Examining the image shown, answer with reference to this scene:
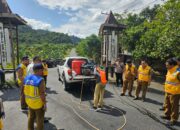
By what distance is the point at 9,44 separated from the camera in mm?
13336

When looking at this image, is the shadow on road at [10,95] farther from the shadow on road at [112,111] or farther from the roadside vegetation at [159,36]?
the roadside vegetation at [159,36]

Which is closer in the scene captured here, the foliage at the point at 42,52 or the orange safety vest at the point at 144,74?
the orange safety vest at the point at 144,74

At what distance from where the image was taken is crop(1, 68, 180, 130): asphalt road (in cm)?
535

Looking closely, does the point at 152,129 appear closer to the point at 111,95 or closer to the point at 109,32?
the point at 111,95

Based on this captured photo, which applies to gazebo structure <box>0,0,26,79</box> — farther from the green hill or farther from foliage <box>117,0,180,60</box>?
the green hill

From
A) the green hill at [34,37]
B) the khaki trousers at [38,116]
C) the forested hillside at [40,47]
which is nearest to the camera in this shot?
the khaki trousers at [38,116]

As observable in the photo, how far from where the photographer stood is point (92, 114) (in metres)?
6.28

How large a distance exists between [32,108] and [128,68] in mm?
5337

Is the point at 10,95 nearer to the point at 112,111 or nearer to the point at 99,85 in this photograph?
the point at 99,85

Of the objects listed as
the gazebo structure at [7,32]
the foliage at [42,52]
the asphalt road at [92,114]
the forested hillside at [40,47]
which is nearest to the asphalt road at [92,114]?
the asphalt road at [92,114]

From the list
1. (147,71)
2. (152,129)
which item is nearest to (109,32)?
(147,71)

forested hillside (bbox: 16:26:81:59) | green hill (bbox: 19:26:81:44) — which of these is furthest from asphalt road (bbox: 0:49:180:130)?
green hill (bbox: 19:26:81:44)

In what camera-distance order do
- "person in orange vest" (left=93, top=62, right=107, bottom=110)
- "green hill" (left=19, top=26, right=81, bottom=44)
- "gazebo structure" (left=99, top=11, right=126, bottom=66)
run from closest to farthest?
"person in orange vest" (left=93, top=62, right=107, bottom=110) → "gazebo structure" (left=99, top=11, right=126, bottom=66) → "green hill" (left=19, top=26, right=81, bottom=44)

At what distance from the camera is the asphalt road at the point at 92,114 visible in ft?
17.6
